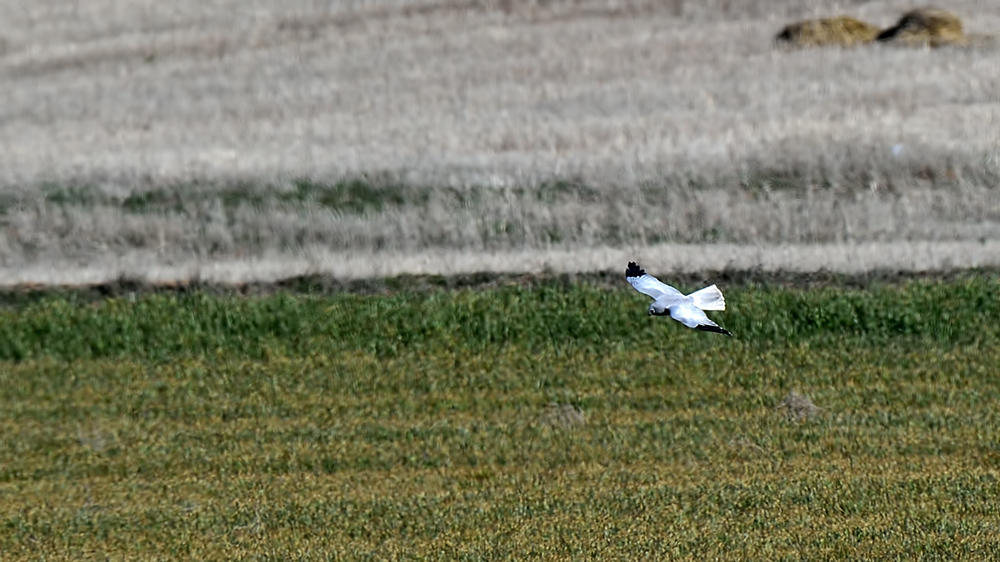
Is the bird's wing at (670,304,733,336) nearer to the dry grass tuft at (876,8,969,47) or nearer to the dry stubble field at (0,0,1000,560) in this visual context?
the dry stubble field at (0,0,1000,560)

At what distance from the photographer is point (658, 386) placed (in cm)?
1066

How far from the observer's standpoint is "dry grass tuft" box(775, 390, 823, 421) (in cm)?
1000

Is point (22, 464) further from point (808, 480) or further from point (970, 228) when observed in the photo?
point (970, 228)

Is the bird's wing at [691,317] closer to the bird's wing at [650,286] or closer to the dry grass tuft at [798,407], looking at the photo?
the bird's wing at [650,286]

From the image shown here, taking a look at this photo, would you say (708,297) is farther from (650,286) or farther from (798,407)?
(798,407)

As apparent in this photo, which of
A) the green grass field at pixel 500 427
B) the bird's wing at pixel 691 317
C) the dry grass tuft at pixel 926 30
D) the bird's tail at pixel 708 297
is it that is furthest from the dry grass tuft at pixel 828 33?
the bird's wing at pixel 691 317

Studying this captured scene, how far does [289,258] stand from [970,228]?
7096 mm

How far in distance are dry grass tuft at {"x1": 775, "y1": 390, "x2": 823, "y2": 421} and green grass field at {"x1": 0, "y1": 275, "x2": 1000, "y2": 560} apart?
0.32 ft

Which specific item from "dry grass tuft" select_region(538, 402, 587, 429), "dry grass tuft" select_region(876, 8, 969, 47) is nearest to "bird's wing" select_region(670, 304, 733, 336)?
"dry grass tuft" select_region(538, 402, 587, 429)

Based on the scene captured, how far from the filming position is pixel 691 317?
4.86 meters

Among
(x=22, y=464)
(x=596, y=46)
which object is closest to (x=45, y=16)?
(x=596, y=46)

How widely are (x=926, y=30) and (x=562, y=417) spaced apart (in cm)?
1072

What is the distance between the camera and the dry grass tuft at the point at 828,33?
60.4 feet

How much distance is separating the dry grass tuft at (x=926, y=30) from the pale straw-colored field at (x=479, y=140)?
30 centimetres
